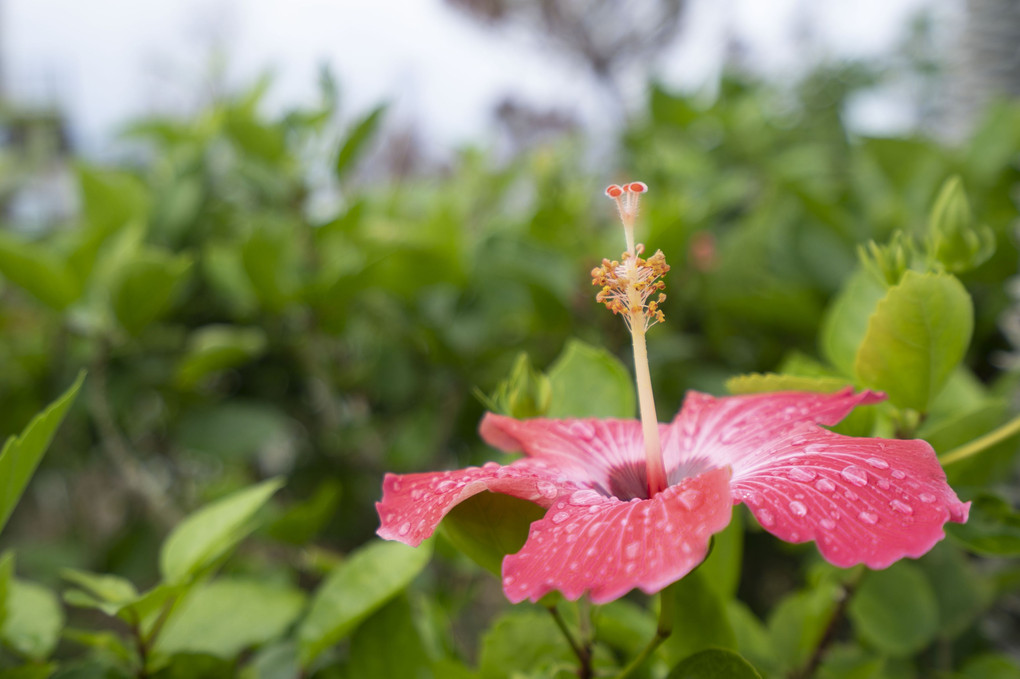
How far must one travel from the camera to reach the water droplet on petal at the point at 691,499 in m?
0.44

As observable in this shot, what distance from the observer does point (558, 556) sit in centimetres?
44

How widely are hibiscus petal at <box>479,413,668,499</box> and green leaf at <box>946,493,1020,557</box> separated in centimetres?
29

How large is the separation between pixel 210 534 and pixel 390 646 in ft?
0.73

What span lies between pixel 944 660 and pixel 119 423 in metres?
1.46

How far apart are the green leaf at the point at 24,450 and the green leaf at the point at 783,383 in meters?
0.56

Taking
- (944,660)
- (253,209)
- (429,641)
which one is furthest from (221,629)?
(253,209)

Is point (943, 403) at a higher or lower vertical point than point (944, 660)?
higher

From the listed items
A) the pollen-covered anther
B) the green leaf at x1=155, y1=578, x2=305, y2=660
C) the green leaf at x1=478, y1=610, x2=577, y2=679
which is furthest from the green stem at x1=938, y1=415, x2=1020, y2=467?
the green leaf at x1=155, y1=578, x2=305, y2=660

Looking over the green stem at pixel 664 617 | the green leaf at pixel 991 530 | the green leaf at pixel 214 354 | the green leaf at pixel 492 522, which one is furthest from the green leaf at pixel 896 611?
the green leaf at pixel 214 354

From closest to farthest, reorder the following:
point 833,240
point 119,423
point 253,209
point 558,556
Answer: point 558,556, point 833,240, point 119,423, point 253,209

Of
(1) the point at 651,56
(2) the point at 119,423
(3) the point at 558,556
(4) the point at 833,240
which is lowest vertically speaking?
(1) the point at 651,56

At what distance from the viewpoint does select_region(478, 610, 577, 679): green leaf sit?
2.28ft

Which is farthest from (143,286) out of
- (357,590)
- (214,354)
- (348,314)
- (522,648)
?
(522,648)

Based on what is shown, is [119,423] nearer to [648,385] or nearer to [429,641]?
[429,641]
